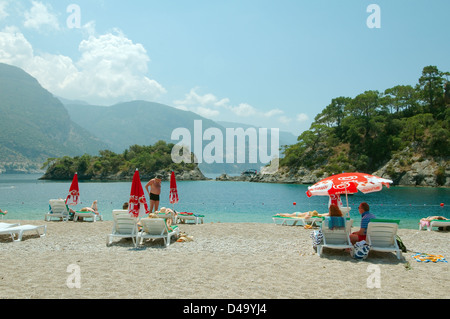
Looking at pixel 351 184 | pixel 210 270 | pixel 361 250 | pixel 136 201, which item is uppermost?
pixel 351 184

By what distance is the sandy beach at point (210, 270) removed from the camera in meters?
5.16

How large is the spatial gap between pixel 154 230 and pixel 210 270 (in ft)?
11.9

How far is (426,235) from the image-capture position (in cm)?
1223

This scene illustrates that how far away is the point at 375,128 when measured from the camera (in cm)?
8156

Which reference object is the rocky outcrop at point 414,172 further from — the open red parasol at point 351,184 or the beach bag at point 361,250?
the beach bag at point 361,250

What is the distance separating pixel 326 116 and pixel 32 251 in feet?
326

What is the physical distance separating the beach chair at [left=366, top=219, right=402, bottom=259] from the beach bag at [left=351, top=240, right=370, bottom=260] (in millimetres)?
207

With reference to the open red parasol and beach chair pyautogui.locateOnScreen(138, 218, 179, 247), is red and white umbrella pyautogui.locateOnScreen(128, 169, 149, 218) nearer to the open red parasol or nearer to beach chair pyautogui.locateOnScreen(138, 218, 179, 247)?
beach chair pyautogui.locateOnScreen(138, 218, 179, 247)

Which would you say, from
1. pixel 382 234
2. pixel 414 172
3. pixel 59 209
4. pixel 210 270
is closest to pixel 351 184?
pixel 382 234

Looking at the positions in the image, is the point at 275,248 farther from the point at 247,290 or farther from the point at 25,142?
the point at 25,142

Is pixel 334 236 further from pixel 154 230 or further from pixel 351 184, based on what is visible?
pixel 154 230

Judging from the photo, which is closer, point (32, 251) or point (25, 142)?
point (32, 251)
